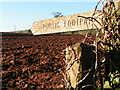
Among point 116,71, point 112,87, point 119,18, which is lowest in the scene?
point 112,87

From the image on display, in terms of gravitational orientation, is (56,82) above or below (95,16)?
below

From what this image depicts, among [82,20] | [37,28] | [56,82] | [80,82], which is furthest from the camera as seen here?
[56,82]

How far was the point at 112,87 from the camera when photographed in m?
1.44

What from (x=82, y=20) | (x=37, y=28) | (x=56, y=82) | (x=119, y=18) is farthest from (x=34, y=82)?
(x=119, y=18)

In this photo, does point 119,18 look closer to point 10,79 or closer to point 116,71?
point 116,71

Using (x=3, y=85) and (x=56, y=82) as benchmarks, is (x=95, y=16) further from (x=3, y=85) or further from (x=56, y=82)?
(x=3, y=85)

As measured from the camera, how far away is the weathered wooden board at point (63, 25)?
162 cm

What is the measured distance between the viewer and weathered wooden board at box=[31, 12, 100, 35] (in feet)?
5.33

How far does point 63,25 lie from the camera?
1.79 m

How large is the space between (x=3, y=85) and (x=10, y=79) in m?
0.22

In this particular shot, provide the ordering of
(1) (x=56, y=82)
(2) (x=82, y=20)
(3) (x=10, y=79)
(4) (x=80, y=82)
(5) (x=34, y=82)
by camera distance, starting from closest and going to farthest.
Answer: (4) (x=80, y=82)
(2) (x=82, y=20)
(1) (x=56, y=82)
(5) (x=34, y=82)
(3) (x=10, y=79)

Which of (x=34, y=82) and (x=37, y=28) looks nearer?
(x=37, y=28)

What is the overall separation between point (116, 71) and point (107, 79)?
10 cm

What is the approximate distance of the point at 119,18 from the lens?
4.91 feet
